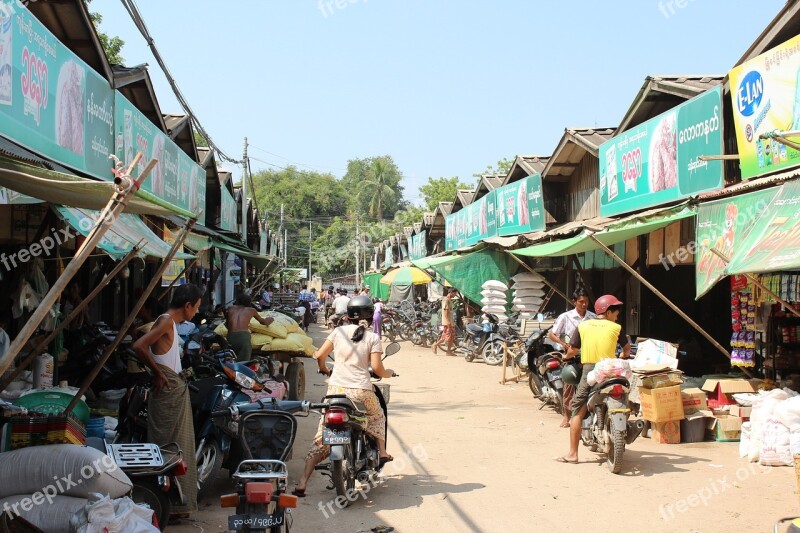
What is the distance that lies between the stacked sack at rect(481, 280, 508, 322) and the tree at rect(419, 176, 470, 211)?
1353 inches

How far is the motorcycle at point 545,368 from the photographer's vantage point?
1033 centimetres

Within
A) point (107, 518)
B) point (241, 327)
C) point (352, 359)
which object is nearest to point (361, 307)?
point (352, 359)

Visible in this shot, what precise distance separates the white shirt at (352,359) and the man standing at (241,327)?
3.42m

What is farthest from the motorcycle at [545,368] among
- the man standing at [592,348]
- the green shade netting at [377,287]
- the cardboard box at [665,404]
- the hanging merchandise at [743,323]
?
the green shade netting at [377,287]

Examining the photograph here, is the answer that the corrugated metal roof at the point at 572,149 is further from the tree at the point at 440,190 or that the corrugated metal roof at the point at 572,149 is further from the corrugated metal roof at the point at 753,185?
the tree at the point at 440,190

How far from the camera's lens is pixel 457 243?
1068 inches

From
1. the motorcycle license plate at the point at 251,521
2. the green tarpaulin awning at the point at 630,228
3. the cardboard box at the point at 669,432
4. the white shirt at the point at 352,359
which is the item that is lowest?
the cardboard box at the point at 669,432

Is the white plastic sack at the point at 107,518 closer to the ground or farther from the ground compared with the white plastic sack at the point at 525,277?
closer to the ground

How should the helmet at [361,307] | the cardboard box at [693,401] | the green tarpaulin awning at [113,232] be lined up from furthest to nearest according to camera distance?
1. the cardboard box at [693,401]
2. the helmet at [361,307]
3. the green tarpaulin awning at [113,232]

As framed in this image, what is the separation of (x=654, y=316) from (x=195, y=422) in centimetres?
1083

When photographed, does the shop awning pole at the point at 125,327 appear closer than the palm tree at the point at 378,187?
Yes

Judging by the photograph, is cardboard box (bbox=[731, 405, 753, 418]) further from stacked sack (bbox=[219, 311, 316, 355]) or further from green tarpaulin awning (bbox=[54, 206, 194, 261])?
green tarpaulin awning (bbox=[54, 206, 194, 261])

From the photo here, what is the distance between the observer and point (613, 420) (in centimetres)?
730

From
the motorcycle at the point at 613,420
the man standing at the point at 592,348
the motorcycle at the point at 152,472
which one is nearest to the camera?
the motorcycle at the point at 152,472
